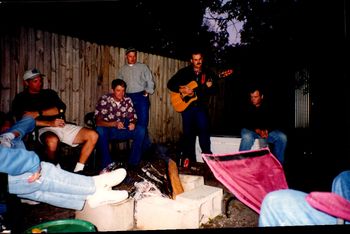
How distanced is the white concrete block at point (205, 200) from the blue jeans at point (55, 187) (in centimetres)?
99

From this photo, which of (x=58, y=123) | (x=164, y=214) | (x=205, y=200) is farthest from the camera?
(x=58, y=123)

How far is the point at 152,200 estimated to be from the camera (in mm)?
2939

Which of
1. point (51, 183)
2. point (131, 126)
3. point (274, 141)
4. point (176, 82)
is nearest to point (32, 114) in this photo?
point (131, 126)

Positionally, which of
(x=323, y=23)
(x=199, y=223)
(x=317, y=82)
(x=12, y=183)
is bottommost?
(x=199, y=223)

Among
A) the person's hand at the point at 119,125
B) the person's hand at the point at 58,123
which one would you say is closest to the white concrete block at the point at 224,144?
the person's hand at the point at 119,125

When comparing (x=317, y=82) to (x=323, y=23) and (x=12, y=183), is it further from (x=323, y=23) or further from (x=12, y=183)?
(x=12, y=183)

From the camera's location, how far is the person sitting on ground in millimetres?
4926

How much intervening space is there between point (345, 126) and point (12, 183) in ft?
22.6

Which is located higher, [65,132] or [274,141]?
[65,132]

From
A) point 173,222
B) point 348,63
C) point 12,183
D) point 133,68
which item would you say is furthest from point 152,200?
point 348,63

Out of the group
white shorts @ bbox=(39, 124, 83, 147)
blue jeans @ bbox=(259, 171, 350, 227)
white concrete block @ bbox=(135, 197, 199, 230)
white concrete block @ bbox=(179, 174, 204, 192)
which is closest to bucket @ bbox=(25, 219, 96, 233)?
white concrete block @ bbox=(135, 197, 199, 230)

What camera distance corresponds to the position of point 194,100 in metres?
5.73

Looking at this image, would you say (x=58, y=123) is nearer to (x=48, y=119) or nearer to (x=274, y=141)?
(x=48, y=119)

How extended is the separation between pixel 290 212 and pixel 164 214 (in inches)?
53.4
